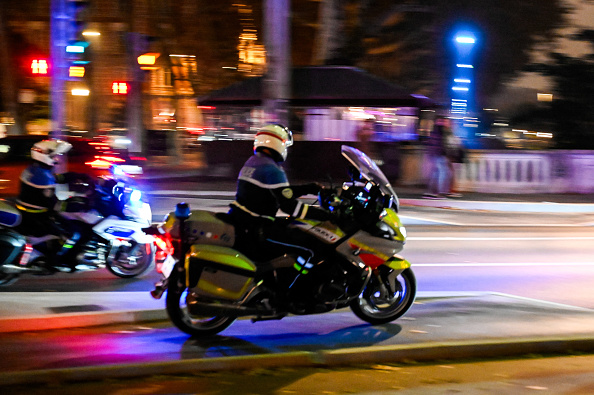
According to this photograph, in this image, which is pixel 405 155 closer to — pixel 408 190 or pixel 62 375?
pixel 408 190

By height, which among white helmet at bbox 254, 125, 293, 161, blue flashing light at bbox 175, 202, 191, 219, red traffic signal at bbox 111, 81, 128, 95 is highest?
red traffic signal at bbox 111, 81, 128, 95

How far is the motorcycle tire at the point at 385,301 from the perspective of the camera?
23.8 ft

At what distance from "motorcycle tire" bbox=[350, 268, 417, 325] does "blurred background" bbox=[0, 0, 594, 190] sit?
8.72m

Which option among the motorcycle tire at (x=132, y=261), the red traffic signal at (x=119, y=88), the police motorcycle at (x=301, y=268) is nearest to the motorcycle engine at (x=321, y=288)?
the police motorcycle at (x=301, y=268)

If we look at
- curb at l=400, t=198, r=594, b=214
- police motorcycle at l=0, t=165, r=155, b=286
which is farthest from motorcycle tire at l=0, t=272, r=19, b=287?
curb at l=400, t=198, r=594, b=214

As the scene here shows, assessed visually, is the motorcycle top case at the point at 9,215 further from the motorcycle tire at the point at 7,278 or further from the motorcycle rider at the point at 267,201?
the motorcycle rider at the point at 267,201

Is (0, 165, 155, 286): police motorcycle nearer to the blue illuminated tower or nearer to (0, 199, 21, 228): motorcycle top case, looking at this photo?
(0, 199, 21, 228): motorcycle top case

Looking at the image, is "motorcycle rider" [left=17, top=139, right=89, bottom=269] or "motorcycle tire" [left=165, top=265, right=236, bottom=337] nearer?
"motorcycle tire" [left=165, top=265, right=236, bottom=337]

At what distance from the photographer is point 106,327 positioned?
7004mm

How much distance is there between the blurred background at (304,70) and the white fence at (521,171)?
84mm

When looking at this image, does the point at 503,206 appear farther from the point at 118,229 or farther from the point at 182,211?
the point at 182,211

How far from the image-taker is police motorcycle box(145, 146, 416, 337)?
21.5ft

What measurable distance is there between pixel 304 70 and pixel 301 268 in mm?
19097

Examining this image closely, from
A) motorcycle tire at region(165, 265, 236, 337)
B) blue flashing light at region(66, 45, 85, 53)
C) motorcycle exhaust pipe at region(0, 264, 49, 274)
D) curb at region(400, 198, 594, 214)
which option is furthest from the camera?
curb at region(400, 198, 594, 214)
